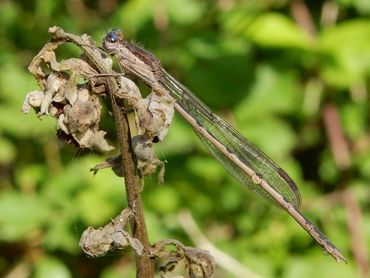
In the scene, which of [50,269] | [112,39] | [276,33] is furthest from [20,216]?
[112,39]

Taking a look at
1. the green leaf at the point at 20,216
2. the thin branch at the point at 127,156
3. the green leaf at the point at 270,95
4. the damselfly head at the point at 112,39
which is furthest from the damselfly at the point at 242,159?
the green leaf at the point at 20,216

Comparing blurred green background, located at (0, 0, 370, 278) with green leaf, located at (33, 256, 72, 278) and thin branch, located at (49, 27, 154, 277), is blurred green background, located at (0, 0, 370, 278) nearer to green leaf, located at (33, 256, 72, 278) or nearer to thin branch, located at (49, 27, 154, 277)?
green leaf, located at (33, 256, 72, 278)

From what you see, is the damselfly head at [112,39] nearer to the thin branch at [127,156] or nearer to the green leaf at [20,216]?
the thin branch at [127,156]

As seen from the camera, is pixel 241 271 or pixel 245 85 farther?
pixel 245 85

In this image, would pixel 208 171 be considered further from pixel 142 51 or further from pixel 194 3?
pixel 142 51

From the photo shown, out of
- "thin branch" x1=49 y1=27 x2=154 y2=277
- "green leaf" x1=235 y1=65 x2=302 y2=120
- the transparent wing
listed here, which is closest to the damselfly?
the transparent wing

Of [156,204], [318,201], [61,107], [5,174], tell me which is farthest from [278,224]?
[61,107]

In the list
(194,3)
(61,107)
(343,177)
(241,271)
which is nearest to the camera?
(61,107)
